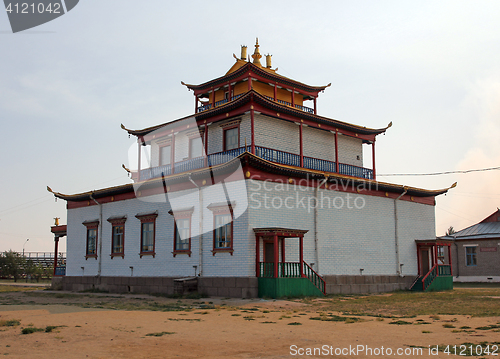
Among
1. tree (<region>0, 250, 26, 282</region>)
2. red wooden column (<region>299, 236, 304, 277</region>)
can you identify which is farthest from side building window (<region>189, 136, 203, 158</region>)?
tree (<region>0, 250, 26, 282</region>)

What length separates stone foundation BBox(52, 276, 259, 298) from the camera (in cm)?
2044

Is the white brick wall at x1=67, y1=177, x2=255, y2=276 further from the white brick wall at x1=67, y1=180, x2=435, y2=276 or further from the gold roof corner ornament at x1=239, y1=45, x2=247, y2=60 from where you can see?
the gold roof corner ornament at x1=239, y1=45, x2=247, y2=60

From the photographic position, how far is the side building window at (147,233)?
82.6 feet

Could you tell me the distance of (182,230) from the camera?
930 inches

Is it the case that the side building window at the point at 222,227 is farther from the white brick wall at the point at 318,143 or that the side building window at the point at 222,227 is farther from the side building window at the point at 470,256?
the side building window at the point at 470,256

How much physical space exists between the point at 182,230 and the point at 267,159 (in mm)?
5268

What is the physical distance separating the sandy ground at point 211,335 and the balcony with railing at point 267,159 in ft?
36.6

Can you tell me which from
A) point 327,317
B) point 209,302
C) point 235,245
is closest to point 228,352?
point 327,317

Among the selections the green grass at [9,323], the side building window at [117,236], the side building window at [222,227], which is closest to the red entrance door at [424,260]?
the side building window at [222,227]

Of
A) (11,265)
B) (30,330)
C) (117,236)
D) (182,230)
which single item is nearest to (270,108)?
(182,230)

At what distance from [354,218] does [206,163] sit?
8.07 meters

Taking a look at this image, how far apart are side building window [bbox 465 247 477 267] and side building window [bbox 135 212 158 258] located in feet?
87.0

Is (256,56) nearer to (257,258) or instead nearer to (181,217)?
(181,217)

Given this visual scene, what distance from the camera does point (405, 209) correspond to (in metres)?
27.8
